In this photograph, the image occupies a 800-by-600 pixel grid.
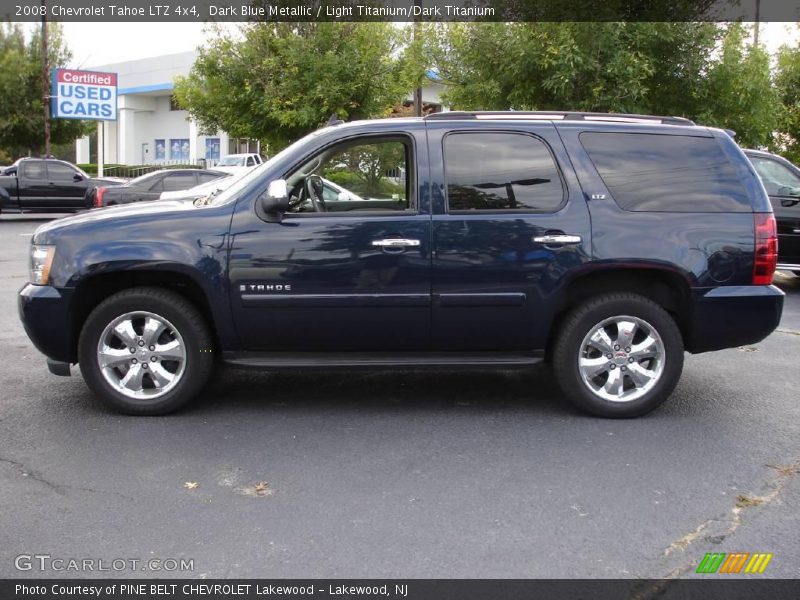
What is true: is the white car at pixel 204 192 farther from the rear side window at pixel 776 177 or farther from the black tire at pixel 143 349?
the rear side window at pixel 776 177

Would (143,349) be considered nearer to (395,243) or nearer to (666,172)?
(395,243)

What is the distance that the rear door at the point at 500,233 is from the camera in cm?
517

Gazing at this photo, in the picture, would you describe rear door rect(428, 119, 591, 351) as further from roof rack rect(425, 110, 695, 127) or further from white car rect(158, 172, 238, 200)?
white car rect(158, 172, 238, 200)

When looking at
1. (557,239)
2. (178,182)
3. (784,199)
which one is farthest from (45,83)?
(557,239)

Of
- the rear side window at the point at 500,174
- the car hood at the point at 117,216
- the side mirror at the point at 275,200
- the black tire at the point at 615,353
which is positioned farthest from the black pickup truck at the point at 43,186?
the black tire at the point at 615,353

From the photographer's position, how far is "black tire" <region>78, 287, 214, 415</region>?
5.18m

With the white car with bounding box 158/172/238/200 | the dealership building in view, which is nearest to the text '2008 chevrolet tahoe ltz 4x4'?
the white car with bounding box 158/172/238/200

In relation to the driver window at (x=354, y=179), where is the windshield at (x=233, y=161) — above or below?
above

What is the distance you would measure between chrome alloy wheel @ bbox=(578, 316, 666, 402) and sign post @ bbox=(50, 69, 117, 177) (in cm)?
3172

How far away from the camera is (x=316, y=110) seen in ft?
74.4

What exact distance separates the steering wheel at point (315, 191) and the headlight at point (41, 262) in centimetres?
167

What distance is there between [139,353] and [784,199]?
8593 mm
